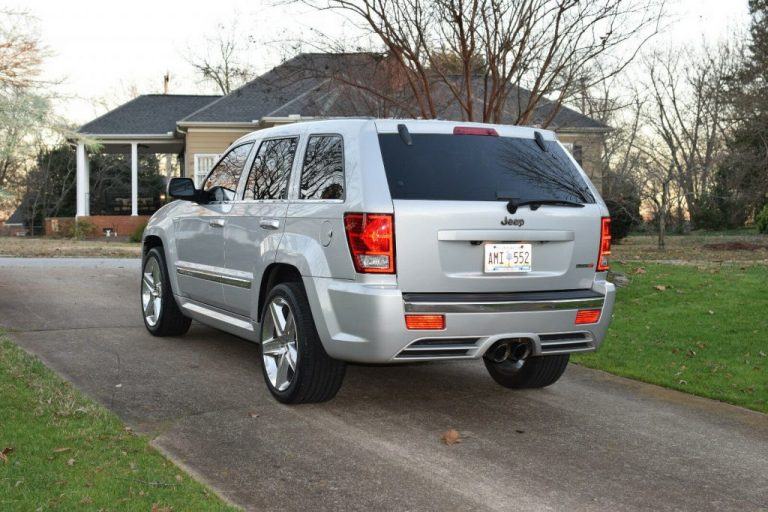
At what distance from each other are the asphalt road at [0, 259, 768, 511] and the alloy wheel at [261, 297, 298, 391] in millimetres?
220

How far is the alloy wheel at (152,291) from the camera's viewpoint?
8414 mm

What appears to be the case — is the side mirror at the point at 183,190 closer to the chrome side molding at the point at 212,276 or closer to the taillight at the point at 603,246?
the chrome side molding at the point at 212,276

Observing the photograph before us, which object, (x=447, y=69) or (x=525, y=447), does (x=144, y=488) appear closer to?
(x=525, y=447)

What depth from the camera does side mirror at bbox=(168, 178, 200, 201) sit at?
23.7 ft

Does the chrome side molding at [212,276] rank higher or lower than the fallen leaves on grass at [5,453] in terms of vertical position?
higher

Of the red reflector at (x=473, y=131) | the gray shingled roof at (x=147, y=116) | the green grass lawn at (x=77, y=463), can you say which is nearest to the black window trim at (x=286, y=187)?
the red reflector at (x=473, y=131)

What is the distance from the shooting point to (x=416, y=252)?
17.0ft

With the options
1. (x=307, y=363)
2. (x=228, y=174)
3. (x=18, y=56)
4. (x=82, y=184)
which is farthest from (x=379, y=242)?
(x=82, y=184)

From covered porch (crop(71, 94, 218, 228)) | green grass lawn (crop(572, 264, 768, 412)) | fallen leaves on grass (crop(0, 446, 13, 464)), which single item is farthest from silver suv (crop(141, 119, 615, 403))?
covered porch (crop(71, 94, 218, 228))

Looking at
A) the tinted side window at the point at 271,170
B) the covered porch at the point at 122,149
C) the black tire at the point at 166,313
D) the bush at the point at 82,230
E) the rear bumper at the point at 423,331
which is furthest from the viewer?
the covered porch at the point at 122,149

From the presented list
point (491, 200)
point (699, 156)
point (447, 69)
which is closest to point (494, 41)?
point (447, 69)

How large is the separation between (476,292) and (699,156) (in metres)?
39.5

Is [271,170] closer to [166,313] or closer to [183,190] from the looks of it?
[183,190]

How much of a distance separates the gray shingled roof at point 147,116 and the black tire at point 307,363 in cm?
2840
